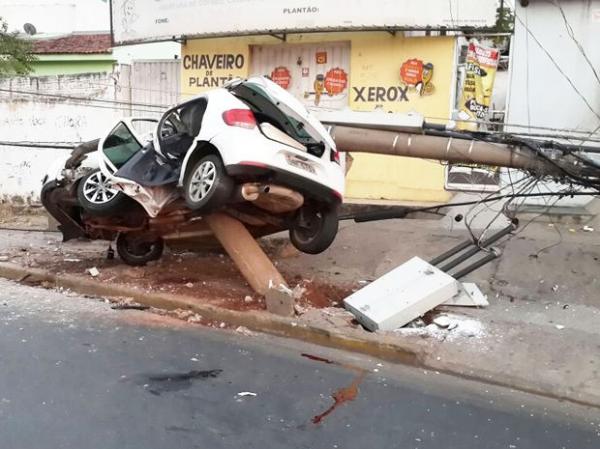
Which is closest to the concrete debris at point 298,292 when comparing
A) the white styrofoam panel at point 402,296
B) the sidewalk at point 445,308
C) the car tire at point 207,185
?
the sidewalk at point 445,308

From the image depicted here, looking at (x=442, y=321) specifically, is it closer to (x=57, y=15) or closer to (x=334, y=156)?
(x=334, y=156)

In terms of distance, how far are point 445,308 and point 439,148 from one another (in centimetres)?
167

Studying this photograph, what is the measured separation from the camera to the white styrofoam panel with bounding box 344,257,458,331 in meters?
6.37

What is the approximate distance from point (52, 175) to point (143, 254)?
1563 mm

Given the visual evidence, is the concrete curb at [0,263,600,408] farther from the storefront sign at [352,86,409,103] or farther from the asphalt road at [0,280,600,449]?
the storefront sign at [352,86,409,103]

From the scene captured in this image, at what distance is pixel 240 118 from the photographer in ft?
21.8

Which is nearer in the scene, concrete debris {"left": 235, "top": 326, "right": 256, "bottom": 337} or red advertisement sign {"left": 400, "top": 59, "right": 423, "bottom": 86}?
concrete debris {"left": 235, "top": 326, "right": 256, "bottom": 337}

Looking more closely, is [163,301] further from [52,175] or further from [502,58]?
[502,58]

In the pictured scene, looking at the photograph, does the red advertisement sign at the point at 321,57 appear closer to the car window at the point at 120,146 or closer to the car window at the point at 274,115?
the car window at the point at 120,146

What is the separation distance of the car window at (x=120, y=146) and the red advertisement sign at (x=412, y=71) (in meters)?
4.42

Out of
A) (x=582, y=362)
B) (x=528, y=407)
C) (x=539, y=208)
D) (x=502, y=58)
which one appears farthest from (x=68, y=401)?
(x=502, y=58)

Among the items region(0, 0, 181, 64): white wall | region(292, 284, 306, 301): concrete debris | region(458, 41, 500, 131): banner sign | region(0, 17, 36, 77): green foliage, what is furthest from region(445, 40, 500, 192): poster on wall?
region(0, 0, 181, 64): white wall

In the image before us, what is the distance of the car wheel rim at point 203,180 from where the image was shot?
22.1 ft

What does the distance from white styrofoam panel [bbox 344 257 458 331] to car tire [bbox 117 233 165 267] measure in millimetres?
3304
